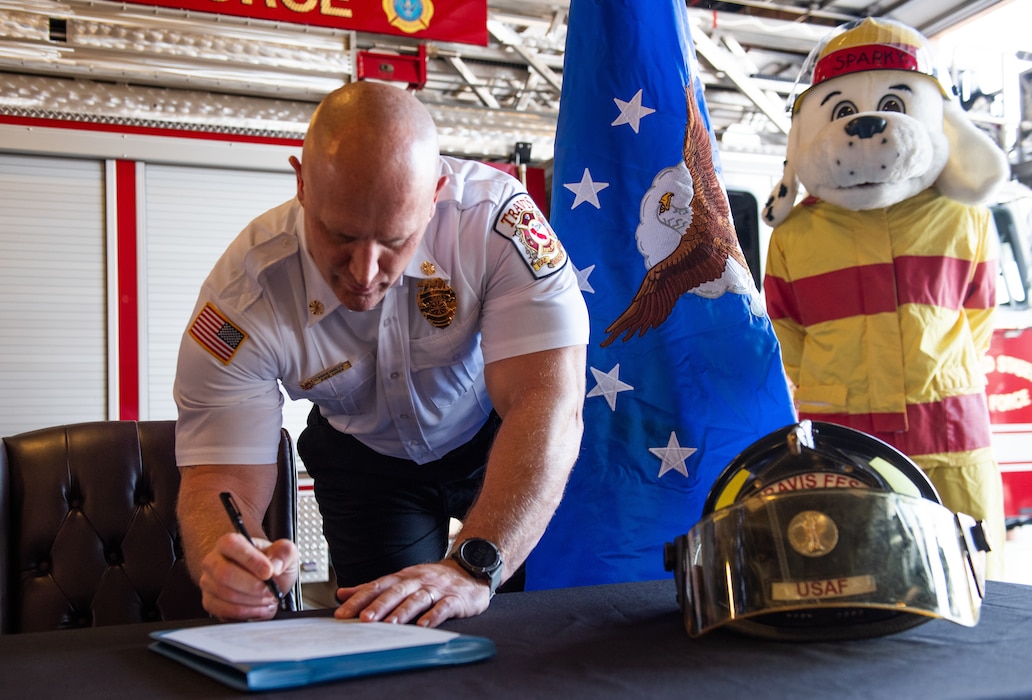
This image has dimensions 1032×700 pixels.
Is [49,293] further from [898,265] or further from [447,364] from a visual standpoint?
[898,265]

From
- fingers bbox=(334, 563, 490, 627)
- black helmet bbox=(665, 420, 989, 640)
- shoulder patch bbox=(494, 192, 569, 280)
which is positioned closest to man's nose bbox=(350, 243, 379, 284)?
shoulder patch bbox=(494, 192, 569, 280)

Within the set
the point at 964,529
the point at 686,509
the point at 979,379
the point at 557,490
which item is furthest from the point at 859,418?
the point at 964,529

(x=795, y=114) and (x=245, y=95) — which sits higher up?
(x=245, y=95)

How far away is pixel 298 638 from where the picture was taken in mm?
898

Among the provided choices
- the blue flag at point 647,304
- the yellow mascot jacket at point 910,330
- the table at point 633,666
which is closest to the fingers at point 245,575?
the table at point 633,666

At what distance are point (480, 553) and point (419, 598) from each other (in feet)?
0.49

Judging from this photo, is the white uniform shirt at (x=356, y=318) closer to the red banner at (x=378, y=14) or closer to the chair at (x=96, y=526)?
the chair at (x=96, y=526)

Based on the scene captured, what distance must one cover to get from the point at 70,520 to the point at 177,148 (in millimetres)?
2544

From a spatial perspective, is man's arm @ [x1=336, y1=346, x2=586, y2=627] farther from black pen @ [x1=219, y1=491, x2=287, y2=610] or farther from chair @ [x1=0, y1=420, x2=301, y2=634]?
chair @ [x1=0, y1=420, x2=301, y2=634]

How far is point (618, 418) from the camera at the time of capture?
5.82 ft

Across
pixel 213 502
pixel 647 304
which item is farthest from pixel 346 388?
pixel 647 304

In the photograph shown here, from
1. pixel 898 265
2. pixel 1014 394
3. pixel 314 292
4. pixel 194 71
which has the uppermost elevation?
pixel 194 71

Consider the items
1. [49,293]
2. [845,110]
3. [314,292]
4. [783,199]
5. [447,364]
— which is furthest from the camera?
[49,293]

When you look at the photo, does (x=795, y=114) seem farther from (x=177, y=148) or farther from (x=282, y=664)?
(x=177, y=148)
